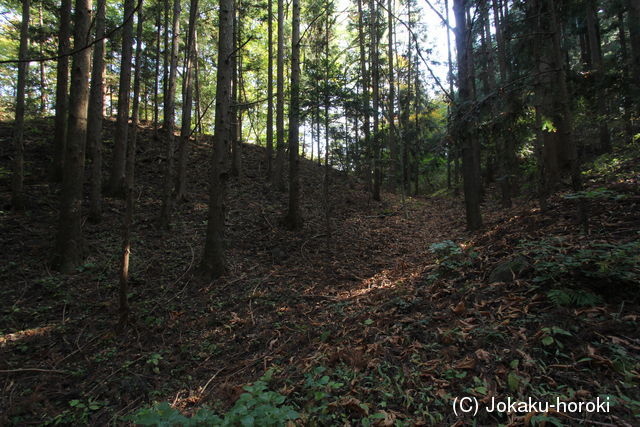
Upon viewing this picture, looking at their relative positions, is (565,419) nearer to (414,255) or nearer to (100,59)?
(414,255)

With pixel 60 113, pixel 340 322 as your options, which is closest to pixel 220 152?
pixel 340 322

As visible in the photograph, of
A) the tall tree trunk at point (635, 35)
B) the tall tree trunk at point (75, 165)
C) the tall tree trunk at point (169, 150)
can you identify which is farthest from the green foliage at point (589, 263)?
the tall tree trunk at point (169, 150)

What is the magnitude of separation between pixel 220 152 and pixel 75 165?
3.28m

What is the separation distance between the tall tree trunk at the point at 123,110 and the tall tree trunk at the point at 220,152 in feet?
12.5

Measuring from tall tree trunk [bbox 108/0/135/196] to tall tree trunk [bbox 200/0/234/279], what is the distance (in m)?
3.80

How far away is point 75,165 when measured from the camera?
696 centimetres

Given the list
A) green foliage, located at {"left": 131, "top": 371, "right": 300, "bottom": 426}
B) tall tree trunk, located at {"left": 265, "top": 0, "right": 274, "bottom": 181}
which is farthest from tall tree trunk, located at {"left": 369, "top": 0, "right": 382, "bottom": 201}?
green foliage, located at {"left": 131, "top": 371, "right": 300, "bottom": 426}

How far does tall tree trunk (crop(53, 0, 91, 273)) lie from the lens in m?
6.78

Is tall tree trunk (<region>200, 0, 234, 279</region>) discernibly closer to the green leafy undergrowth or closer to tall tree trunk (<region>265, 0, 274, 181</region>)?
the green leafy undergrowth

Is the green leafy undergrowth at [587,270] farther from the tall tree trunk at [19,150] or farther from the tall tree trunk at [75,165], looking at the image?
the tall tree trunk at [19,150]

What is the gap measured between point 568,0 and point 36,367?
11.9m

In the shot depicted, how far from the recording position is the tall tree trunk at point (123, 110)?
9.26m

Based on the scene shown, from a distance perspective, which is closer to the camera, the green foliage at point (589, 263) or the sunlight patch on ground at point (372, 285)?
the green foliage at point (589, 263)

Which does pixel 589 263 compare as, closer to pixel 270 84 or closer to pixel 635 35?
pixel 635 35
